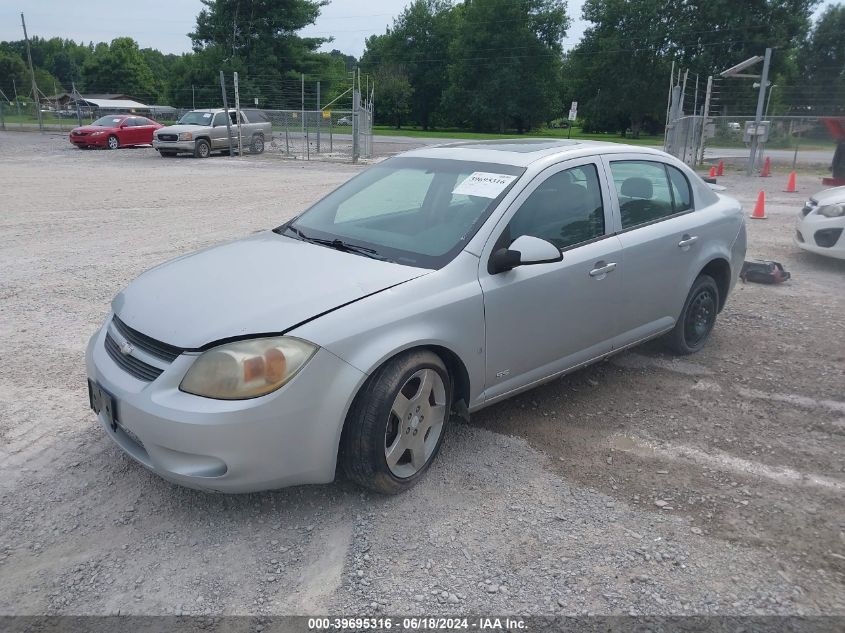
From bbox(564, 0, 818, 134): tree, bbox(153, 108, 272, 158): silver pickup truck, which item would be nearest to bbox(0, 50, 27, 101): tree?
bbox(564, 0, 818, 134): tree

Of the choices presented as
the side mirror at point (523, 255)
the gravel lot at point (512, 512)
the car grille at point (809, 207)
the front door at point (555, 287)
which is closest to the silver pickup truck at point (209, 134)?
the gravel lot at point (512, 512)

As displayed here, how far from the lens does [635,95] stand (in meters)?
58.3

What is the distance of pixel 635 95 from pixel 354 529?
61.4 meters

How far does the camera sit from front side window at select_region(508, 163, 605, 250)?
3.87m

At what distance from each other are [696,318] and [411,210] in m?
2.50

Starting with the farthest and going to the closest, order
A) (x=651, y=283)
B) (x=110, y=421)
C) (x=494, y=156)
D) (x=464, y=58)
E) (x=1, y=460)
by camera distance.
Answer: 1. (x=464, y=58)
2. (x=651, y=283)
3. (x=494, y=156)
4. (x=1, y=460)
5. (x=110, y=421)

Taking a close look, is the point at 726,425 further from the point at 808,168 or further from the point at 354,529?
the point at 808,168

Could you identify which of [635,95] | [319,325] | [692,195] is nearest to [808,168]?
[692,195]

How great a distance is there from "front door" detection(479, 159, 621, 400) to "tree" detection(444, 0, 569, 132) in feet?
205

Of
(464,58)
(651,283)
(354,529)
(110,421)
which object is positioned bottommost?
(354,529)

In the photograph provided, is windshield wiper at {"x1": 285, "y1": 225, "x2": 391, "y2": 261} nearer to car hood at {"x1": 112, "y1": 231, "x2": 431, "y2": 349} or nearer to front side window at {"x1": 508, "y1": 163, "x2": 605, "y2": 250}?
car hood at {"x1": 112, "y1": 231, "x2": 431, "y2": 349}

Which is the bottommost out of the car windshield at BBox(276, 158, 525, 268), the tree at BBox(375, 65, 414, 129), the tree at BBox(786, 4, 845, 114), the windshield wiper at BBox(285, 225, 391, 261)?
the windshield wiper at BBox(285, 225, 391, 261)

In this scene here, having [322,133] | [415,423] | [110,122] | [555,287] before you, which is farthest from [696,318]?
[110,122]

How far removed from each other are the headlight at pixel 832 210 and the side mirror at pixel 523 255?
616 cm
